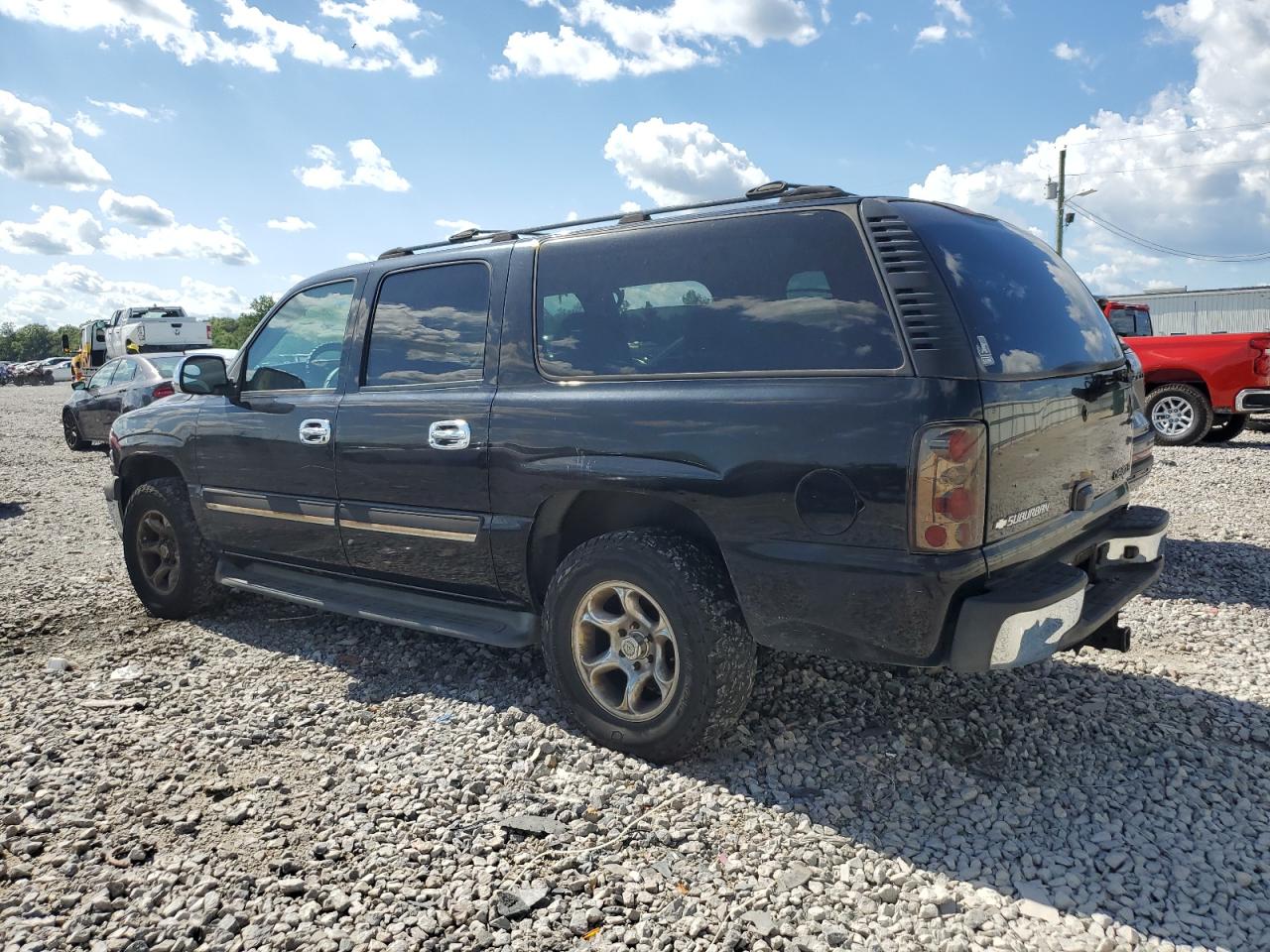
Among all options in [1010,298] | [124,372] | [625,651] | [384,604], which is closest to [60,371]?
[124,372]

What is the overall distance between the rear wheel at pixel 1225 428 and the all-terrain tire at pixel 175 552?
451 inches

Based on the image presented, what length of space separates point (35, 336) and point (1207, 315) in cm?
12359

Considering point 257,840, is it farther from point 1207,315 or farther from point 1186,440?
point 1207,315

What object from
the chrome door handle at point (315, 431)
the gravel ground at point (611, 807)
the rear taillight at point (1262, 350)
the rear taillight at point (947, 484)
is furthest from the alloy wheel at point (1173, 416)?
the chrome door handle at point (315, 431)

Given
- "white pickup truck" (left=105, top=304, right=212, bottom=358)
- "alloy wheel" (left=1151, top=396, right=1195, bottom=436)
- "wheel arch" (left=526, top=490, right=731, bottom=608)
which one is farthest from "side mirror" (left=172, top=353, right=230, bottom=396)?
"white pickup truck" (left=105, top=304, right=212, bottom=358)

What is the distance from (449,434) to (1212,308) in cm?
3860

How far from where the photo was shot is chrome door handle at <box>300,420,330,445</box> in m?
3.99

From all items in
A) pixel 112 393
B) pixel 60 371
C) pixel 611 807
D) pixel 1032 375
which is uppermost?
pixel 60 371

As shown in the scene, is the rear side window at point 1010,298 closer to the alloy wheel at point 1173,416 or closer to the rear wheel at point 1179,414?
the rear wheel at point 1179,414

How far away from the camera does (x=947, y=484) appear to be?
8.01 ft

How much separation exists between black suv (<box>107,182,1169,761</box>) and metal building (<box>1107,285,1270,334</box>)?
35914 millimetres

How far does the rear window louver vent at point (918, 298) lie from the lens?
250cm

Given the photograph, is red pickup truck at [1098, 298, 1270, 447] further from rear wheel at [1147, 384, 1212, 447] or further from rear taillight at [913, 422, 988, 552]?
rear taillight at [913, 422, 988, 552]

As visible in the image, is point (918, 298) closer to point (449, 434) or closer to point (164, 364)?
point (449, 434)
